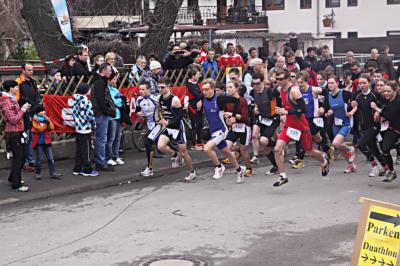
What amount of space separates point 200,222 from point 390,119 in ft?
13.2

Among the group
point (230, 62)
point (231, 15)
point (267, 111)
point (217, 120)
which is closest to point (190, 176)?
point (217, 120)

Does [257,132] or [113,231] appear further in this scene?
[257,132]

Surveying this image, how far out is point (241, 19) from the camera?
157ft

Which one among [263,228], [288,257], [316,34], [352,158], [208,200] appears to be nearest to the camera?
[288,257]

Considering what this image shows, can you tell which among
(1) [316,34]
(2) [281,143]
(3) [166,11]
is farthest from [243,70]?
(1) [316,34]

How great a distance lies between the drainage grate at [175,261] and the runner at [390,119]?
16.8 ft

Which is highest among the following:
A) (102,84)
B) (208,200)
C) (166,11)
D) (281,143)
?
(166,11)

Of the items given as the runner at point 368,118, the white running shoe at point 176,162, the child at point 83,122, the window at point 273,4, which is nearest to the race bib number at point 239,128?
the white running shoe at point 176,162

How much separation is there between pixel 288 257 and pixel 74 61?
8.21 m

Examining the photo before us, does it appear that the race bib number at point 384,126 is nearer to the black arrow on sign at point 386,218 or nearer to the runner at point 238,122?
the runner at point 238,122

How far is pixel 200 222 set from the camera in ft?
31.6

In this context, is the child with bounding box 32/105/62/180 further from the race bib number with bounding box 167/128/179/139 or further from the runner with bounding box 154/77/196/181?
the race bib number with bounding box 167/128/179/139

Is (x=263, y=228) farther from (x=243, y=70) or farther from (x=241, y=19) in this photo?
(x=241, y=19)

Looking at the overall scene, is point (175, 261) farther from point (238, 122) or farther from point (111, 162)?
point (111, 162)
